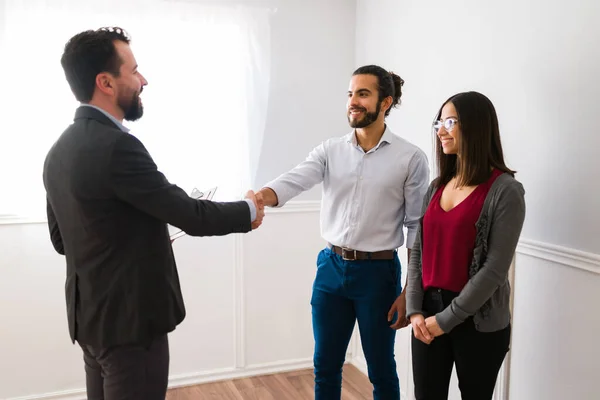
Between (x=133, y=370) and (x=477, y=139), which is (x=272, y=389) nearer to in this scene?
(x=133, y=370)

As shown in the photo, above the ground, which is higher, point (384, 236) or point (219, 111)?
point (219, 111)

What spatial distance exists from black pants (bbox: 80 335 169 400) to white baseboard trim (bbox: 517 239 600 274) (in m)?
1.33

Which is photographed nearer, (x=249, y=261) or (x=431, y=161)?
(x=431, y=161)

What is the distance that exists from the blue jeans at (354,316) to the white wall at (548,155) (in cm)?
48

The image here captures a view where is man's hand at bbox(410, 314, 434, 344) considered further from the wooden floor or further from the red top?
the wooden floor

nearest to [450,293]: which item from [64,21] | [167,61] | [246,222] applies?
[246,222]

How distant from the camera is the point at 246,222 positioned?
67.0 inches

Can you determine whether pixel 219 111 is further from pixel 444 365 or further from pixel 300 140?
pixel 444 365

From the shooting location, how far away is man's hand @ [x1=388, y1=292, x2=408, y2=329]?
198 centimetres

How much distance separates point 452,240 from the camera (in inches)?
65.6

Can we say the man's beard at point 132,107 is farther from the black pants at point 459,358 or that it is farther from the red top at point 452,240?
the black pants at point 459,358

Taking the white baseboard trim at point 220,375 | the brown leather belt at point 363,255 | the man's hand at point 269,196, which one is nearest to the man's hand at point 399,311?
the brown leather belt at point 363,255

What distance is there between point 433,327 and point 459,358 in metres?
0.13

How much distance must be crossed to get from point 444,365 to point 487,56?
122cm
